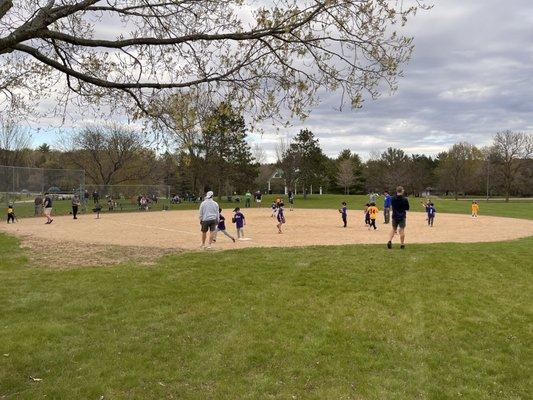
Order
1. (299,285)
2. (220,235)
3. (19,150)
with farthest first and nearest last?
(19,150) < (220,235) < (299,285)

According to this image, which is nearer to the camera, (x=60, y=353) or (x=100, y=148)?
(x=60, y=353)

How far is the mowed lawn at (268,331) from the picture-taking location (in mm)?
5078

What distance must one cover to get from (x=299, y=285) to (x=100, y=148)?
5517 centimetres

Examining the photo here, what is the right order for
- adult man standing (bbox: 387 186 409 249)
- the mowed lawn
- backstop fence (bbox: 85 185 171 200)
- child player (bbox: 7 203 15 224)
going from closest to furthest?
the mowed lawn
adult man standing (bbox: 387 186 409 249)
child player (bbox: 7 203 15 224)
backstop fence (bbox: 85 185 171 200)

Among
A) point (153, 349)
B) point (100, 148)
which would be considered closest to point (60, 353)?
point (153, 349)

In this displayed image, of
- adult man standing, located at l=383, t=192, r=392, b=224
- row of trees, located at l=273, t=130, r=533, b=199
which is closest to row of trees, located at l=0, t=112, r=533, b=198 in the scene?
row of trees, located at l=273, t=130, r=533, b=199

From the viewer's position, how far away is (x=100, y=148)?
59.3 metres

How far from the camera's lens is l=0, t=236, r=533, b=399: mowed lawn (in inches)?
200

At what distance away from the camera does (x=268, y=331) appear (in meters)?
6.54

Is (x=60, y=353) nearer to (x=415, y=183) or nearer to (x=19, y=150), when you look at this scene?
(x=19, y=150)

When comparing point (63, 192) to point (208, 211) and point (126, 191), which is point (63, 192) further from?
point (208, 211)

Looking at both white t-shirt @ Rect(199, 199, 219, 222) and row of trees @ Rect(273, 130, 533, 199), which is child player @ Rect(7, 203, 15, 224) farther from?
row of trees @ Rect(273, 130, 533, 199)

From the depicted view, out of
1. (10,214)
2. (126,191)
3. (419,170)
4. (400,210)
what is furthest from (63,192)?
(419,170)

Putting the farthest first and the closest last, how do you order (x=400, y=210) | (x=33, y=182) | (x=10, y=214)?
(x=33, y=182), (x=10, y=214), (x=400, y=210)
